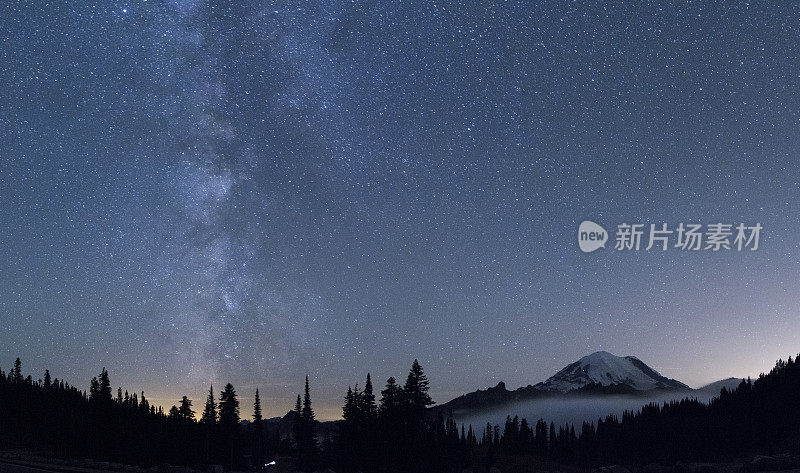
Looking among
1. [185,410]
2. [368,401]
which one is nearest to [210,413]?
[185,410]

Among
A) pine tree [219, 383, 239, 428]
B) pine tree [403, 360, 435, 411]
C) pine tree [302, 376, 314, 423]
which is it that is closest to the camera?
pine tree [403, 360, 435, 411]

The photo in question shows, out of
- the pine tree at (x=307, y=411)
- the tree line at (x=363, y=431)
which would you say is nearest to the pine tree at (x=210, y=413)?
the tree line at (x=363, y=431)

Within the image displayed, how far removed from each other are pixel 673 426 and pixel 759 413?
25308 millimetres

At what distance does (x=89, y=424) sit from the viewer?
260ft

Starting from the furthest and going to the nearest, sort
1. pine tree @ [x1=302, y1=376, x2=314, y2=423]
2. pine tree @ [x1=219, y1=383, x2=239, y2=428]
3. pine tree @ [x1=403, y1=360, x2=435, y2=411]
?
pine tree @ [x1=302, y1=376, x2=314, y2=423], pine tree @ [x1=219, y1=383, x2=239, y2=428], pine tree @ [x1=403, y1=360, x2=435, y2=411]

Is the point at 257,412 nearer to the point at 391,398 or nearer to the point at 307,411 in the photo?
the point at 307,411

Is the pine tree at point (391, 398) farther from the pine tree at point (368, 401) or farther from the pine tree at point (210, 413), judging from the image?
the pine tree at point (210, 413)

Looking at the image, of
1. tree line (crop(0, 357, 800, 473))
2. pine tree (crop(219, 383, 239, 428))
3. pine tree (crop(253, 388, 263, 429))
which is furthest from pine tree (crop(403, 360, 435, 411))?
pine tree (crop(253, 388, 263, 429))

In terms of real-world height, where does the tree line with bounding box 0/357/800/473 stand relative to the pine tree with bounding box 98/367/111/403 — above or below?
below

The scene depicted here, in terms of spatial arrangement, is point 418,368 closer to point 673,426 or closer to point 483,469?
point 483,469

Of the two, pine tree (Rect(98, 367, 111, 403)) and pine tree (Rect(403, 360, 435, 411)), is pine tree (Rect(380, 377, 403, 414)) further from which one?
pine tree (Rect(98, 367, 111, 403))

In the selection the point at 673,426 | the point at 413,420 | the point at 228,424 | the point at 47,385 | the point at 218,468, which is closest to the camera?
the point at 218,468

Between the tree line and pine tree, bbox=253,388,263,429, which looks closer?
the tree line

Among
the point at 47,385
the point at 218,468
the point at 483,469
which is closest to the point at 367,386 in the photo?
the point at 218,468
